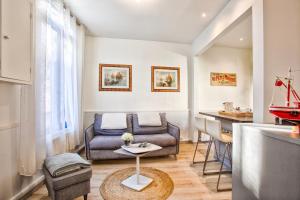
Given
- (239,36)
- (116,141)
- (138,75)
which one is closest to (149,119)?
(116,141)

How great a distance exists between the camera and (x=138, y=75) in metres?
3.99

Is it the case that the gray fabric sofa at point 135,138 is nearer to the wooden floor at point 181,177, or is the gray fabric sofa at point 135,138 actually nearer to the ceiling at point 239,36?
the wooden floor at point 181,177

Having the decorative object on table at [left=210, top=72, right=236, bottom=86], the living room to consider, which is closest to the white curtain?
the living room

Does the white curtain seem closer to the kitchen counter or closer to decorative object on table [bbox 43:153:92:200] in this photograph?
decorative object on table [bbox 43:153:92:200]

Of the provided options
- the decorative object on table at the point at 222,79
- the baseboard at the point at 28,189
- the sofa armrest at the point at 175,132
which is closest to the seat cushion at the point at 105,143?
the baseboard at the point at 28,189

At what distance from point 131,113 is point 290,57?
3.01 metres

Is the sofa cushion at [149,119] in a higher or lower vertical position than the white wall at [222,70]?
lower

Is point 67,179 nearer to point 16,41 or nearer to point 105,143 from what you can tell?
point 105,143

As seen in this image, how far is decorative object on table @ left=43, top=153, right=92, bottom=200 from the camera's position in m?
1.54

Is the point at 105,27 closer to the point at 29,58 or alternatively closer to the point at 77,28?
the point at 77,28

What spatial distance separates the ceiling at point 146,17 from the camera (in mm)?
2494

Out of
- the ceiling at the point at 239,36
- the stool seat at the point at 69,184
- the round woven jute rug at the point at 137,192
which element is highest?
the ceiling at the point at 239,36

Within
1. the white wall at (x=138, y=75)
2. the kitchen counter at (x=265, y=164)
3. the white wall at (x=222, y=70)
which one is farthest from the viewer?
the white wall at (x=222, y=70)

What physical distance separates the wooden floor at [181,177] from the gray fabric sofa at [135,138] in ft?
0.52
